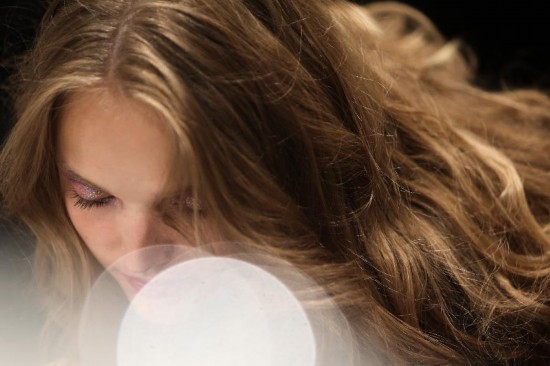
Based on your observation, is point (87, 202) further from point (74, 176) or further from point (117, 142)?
point (117, 142)

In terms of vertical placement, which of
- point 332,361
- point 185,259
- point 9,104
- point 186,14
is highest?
point 186,14

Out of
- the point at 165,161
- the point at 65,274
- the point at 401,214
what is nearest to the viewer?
the point at 165,161

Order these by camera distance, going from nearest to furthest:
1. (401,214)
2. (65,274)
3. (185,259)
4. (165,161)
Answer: (165,161) → (185,259) → (401,214) → (65,274)

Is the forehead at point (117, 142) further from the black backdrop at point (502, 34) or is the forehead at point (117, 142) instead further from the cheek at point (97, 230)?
the black backdrop at point (502, 34)

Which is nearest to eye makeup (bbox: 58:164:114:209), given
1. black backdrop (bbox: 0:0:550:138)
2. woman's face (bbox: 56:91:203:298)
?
woman's face (bbox: 56:91:203:298)

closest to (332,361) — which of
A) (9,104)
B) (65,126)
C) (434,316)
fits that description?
(434,316)

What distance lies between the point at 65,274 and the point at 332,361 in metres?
0.48

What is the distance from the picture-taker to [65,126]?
108 cm

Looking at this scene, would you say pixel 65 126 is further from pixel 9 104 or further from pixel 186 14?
pixel 9 104

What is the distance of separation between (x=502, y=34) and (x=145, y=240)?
1348mm

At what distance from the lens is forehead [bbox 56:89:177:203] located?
994 mm

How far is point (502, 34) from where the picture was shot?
2062 mm

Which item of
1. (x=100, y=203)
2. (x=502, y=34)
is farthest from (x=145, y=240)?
(x=502, y=34)

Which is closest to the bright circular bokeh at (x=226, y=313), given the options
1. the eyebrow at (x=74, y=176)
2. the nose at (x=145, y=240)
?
the nose at (x=145, y=240)
